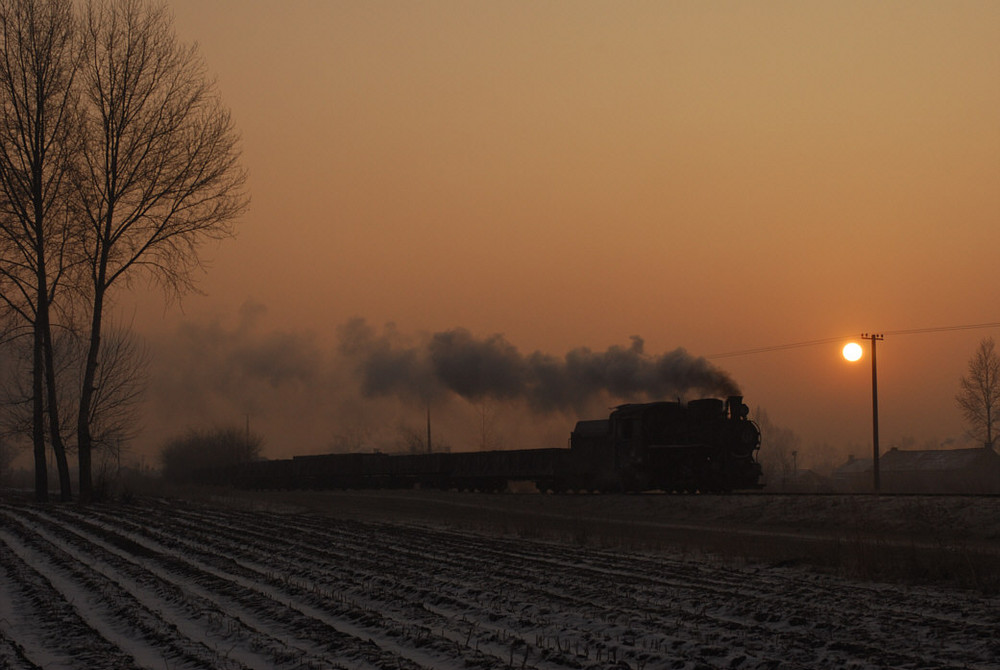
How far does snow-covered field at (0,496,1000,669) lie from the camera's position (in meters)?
9.73

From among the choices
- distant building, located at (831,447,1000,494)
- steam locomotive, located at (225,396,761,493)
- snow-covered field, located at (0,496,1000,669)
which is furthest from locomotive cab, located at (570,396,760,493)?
distant building, located at (831,447,1000,494)

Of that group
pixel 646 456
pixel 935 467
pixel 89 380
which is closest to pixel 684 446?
pixel 646 456

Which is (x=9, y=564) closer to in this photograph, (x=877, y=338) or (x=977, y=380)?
(x=877, y=338)

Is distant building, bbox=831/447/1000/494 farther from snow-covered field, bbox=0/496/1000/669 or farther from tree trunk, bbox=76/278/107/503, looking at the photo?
snow-covered field, bbox=0/496/1000/669

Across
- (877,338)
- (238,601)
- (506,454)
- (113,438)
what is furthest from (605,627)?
(113,438)

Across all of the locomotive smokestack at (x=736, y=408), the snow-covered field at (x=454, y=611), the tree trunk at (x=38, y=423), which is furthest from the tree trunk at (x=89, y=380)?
the locomotive smokestack at (x=736, y=408)

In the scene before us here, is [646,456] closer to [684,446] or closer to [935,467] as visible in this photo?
[684,446]

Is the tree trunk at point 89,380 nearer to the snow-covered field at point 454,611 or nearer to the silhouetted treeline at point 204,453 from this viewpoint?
the snow-covered field at point 454,611

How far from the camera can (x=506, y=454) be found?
48.1 meters

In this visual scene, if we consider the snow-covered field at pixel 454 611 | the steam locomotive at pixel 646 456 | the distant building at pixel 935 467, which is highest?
the steam locomotive at pixel 646 456

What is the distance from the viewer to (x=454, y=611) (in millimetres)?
12461

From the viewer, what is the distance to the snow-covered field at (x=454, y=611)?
9.73 metres

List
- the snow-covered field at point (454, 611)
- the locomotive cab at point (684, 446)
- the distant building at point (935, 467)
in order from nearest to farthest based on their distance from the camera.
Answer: the snow-covered field at point (454, 611), the locomotive cab at point (684, 446), the distant building at point (935, 467)

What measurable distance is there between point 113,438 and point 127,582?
56649 millimetres
